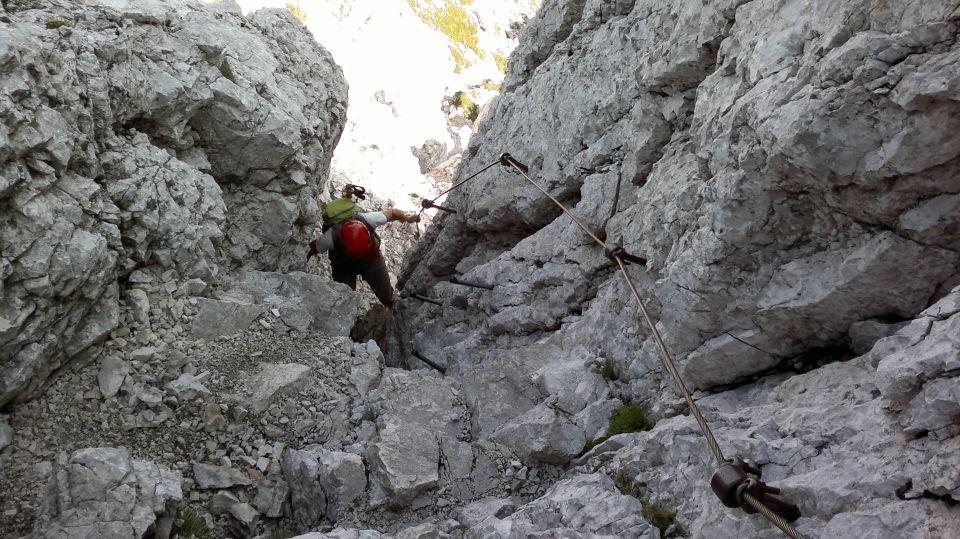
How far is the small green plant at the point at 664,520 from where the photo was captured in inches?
220

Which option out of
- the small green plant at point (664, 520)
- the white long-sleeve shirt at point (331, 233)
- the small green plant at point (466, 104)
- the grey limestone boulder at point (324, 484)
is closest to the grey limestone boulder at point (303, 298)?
the white long-sleeve shirt at point (331, 233)

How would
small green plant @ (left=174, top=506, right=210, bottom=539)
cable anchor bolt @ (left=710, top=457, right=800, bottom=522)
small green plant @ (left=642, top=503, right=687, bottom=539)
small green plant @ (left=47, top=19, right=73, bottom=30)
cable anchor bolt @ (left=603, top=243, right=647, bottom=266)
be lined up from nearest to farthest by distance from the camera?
cable anchor bolt @ (left=710, top=457, right=800, bottom=522) → small green plant @ (left=642, top=503, right=687, bottom=539) → small green plant @ (left=174, top=506, right=210, bottom=539) → cable anchor bolt @ (left=603, top=243, right=647, bottom=266) → small green plant @ (left=47, top=19, right=73, bottom=30)

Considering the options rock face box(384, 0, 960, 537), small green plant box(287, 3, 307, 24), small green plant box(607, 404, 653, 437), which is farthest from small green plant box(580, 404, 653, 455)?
small green plant box(287, 3, 307, 24)

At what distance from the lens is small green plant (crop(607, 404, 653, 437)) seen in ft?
26.6

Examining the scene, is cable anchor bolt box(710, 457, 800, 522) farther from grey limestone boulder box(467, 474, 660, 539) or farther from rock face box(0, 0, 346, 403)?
rock face box(0, 0, 346, 403)

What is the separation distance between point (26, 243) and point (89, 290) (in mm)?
1103

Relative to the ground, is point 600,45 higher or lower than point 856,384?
higher

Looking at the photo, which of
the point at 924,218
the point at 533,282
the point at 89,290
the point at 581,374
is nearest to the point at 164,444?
the point at 89,290

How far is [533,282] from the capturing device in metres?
Result: 11.9

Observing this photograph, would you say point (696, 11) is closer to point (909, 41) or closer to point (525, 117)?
point (909, 41)

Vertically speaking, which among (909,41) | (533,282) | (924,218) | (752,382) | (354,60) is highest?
(909,41)

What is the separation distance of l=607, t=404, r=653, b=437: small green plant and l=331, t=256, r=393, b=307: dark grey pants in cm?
796

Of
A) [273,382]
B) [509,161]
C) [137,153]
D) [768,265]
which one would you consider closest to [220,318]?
[273,382]

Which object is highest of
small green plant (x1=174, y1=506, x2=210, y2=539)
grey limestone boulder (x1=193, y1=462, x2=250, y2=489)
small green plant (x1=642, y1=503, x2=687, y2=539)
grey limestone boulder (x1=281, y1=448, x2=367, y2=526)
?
small green plant (x1=642, y1=503, x2=687, y2=539)
